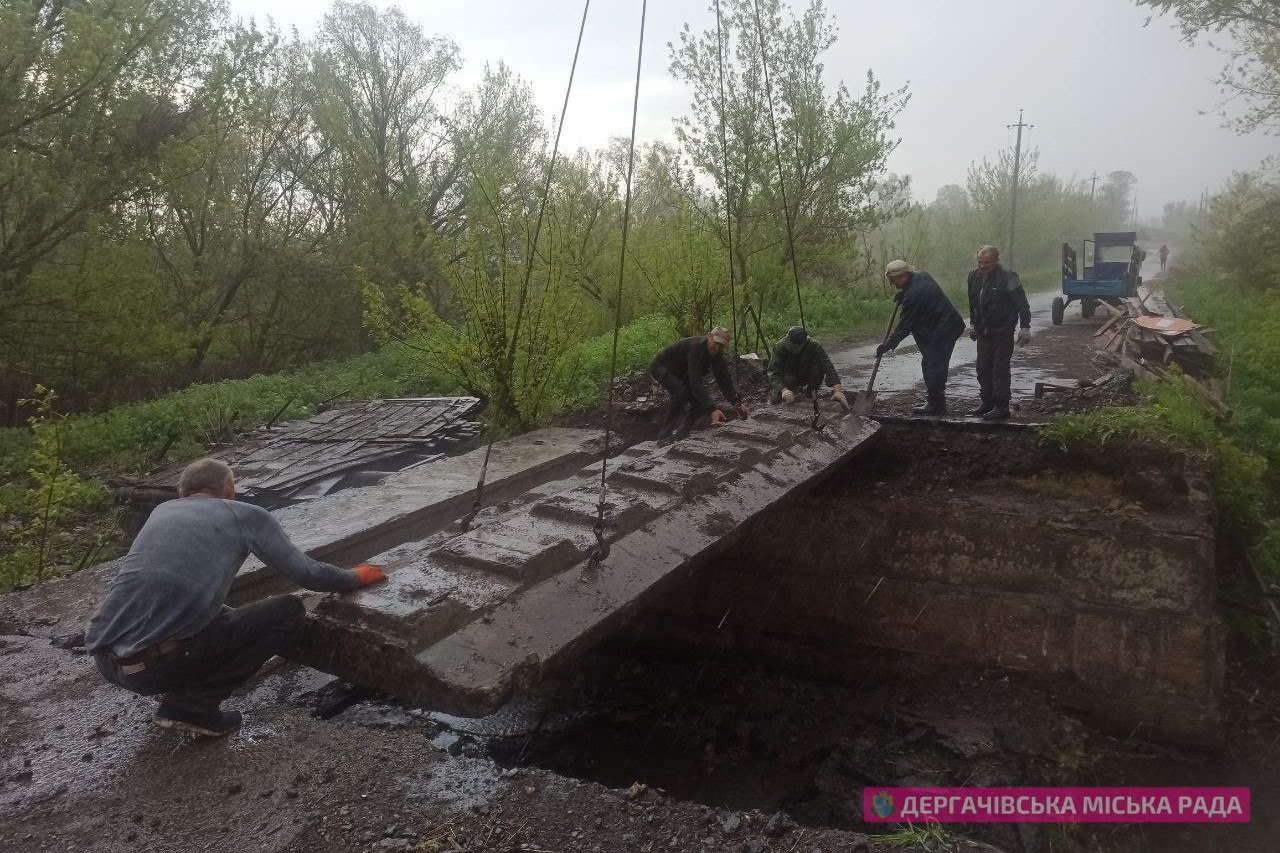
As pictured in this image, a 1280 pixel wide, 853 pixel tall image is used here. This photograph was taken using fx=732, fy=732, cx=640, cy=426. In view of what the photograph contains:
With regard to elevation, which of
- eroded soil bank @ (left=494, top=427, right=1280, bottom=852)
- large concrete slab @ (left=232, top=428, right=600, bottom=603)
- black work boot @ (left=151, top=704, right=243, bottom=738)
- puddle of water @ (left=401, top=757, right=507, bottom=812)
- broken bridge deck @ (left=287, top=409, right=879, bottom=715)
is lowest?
eroded soil bank @ (left=494, top=427, right=1280, bottom=852)

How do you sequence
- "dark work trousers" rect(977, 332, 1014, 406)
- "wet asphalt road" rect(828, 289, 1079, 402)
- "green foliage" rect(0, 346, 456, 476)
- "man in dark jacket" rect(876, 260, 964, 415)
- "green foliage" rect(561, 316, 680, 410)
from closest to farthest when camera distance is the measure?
"dark work trousers" rect(977, 332, 1014, 406)
"man in dark jacket" rect(876, 260, 964, 415)
"wet asphalt road" rect(828, 289, 1079, 402)
"green foliage" rect(561, 316, 680, 410)
"green foliage" rect(0, 346, 456, 476)

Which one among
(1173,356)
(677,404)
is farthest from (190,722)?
(1173,356)

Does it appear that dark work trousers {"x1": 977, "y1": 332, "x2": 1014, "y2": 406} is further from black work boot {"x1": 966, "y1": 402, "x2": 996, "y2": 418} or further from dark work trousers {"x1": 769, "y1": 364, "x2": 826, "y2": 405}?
dark work trousers {"x1": 769, "y1": 364, "x2": 826, "y2": 405}

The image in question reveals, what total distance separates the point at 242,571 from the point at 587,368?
7032 millimetres

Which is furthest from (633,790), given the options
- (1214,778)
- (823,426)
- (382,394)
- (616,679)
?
(382,394)

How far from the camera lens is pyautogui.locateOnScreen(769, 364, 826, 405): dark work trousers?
6602mm

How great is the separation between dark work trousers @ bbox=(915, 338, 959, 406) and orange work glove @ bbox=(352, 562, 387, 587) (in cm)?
508

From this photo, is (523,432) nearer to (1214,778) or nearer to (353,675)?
(353,675)

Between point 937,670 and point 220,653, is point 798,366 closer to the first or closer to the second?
point 937,670

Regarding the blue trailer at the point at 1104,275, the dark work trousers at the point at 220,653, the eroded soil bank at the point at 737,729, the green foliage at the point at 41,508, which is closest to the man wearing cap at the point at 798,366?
the eroded soil bank at the point at 737,729

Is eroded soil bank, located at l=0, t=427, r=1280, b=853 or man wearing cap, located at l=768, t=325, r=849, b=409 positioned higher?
man wearing cap, located at l=768, t=325, r=849, b=409

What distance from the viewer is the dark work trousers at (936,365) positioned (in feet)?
21.2

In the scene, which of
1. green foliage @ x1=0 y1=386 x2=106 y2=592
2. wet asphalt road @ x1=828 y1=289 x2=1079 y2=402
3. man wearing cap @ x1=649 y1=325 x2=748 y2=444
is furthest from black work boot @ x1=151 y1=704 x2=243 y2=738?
wet asphalt road @ x1=828 y1=289 x2=1079 y2=402

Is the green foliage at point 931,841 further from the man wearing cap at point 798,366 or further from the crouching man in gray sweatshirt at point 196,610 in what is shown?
the man wearing cap at point 798,366
